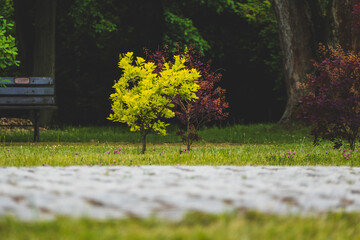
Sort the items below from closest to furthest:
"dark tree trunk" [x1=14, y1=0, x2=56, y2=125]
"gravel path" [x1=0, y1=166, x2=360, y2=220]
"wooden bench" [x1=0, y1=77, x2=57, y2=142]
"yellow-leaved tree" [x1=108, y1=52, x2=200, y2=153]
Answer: "gravel path" [x1=0, y1=166, x2=360, y2=220], "yellow-leaved tree" [x1=108, y1=52, x2=200, y2=153], "wooden bench" [x1=0, y1=77, x2=57, y2=142], "dark tree trunk" [x1=14, y1=0, x2=56, y2=125]

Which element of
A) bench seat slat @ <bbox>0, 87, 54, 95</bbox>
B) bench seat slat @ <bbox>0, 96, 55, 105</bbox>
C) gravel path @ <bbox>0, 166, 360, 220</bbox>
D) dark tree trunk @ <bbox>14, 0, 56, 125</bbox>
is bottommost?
gravel path @ <bbox>0, 166, 360, 220</bbox>

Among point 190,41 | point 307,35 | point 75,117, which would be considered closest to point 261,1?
point 190,41

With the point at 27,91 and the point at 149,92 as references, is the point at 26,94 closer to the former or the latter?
the point at 27,91

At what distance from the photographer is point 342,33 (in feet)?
49.4

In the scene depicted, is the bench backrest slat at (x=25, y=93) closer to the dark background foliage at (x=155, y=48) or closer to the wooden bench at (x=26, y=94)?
the wooden bench at (x=26, y=94)

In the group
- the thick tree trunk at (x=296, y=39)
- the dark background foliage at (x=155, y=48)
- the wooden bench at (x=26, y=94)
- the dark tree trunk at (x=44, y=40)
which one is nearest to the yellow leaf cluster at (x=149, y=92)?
the wooden bench at (x=26, y=94)

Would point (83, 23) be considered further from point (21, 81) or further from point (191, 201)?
point (191, 201)

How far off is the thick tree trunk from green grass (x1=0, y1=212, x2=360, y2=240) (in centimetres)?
1225

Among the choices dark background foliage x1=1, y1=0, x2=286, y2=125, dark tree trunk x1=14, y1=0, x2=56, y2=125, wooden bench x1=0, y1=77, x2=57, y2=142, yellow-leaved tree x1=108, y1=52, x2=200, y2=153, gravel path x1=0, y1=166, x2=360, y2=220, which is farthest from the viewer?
dark background foliage x1=1, y1=0, x2=286, y2=125

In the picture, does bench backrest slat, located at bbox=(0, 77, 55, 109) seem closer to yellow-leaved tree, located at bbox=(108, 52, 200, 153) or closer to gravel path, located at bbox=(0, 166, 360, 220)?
yellow-leaved tree, located at bbox=(108, 52, 200, 153)

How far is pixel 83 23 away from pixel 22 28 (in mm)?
2276

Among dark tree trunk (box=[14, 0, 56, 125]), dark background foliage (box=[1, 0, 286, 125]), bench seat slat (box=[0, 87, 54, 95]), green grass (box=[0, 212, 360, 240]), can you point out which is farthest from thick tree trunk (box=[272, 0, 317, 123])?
green grass (box=[0, 212, 360, 240])

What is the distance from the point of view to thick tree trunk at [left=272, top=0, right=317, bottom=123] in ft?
52.1

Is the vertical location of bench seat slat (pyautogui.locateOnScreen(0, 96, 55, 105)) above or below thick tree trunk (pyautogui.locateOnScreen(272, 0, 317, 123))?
below
